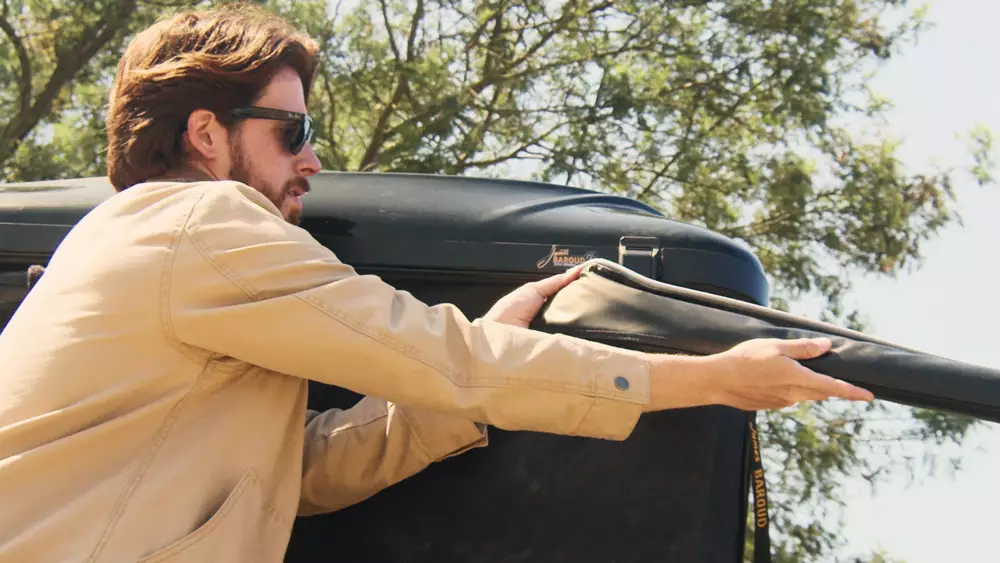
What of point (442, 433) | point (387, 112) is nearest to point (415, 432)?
point (442, 433)

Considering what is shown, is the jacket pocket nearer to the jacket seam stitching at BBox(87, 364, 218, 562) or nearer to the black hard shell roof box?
the jacket seam stitching at BBox(87, 364, 218, 562)

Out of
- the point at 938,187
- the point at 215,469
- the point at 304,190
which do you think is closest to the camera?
the point at 215,469

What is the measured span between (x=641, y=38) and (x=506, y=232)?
5.23 meters

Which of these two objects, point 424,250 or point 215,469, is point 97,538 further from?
point 424,250

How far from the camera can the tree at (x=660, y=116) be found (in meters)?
6.65

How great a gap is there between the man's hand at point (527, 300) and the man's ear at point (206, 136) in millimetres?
533

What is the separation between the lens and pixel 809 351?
Result: 1626 millimetres

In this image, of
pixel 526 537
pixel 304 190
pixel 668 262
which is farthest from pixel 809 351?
pixel 304 190

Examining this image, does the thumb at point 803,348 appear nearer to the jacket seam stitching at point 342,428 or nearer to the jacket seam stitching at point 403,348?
the jacket seam stitching at point 403,348

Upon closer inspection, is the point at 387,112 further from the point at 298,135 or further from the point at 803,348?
the point at 803,348

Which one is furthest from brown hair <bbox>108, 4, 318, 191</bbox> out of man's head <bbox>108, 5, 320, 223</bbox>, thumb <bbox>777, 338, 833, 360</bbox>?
thumb <bbox>777, 338, 833, 360</bbox>

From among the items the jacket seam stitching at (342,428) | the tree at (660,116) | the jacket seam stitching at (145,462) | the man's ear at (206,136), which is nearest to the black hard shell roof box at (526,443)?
the jacket seam stitching at (342,428)

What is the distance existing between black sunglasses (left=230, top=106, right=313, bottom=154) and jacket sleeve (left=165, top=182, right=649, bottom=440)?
0.37 m

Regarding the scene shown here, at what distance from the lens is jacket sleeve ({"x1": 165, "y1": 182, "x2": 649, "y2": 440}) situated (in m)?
1.62
